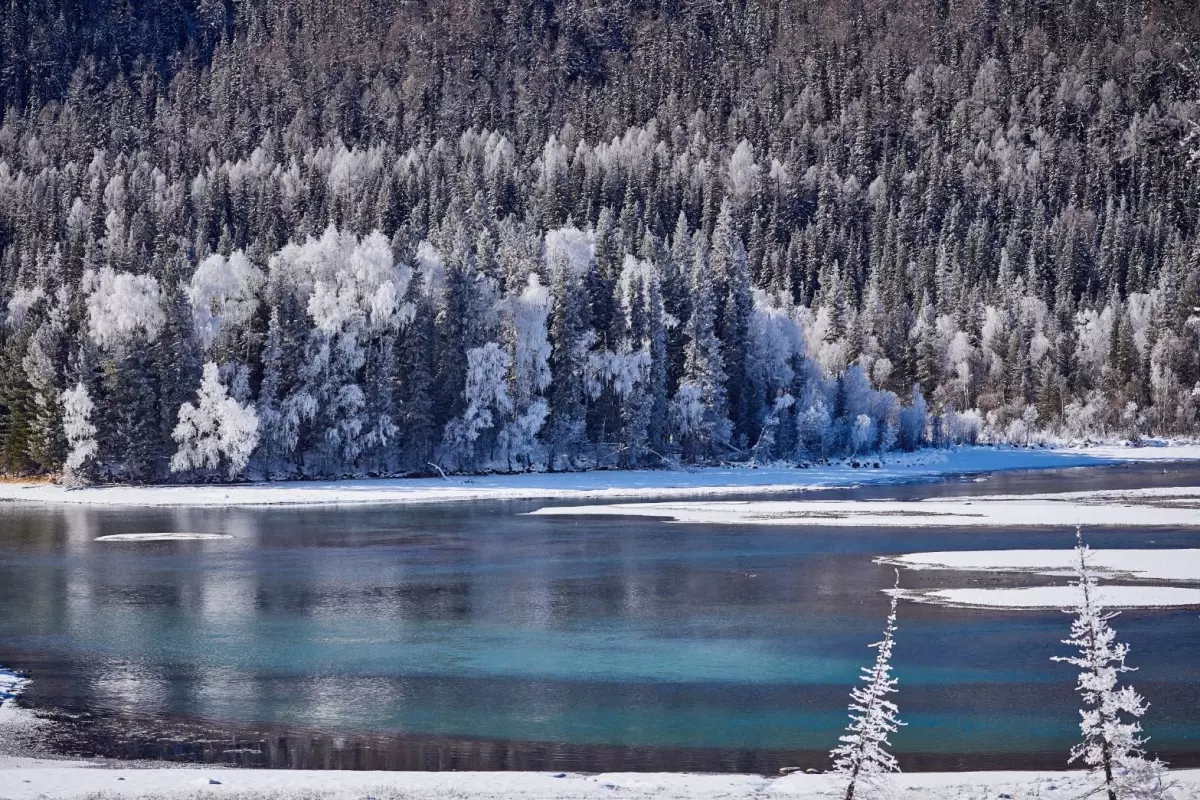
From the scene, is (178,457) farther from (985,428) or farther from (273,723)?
(985,428)

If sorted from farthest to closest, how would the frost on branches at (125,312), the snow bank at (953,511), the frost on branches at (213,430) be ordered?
the frost on branches at (125,312)
the frost on branches at (213,430)
the snow bank at (953,511)

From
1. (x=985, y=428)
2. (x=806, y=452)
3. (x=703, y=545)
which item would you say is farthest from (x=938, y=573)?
(x=985, y=428)

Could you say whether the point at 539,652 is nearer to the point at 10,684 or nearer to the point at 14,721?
the point at 10,684

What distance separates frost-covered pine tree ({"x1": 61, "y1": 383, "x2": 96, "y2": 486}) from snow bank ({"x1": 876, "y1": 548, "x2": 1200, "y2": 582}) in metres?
54.1

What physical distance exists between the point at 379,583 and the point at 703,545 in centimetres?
1498

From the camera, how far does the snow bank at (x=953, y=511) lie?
6059cm

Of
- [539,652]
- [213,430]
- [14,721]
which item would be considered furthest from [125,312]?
[14,721]

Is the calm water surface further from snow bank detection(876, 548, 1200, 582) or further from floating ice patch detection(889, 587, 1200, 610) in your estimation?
snow bank detection(876, 548, 1200, 582)

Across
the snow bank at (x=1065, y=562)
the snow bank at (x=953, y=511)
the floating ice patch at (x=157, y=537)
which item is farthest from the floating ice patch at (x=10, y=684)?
the snow bank at (x=953, y=511)

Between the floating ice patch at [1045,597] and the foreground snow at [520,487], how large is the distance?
41376 millimetres

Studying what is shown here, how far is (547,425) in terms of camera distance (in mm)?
95500

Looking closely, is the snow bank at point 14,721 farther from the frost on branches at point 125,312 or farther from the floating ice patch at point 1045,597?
the frost on branches at point 125,312

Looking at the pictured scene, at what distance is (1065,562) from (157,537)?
122ft

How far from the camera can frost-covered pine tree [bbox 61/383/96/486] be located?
8388 cm
